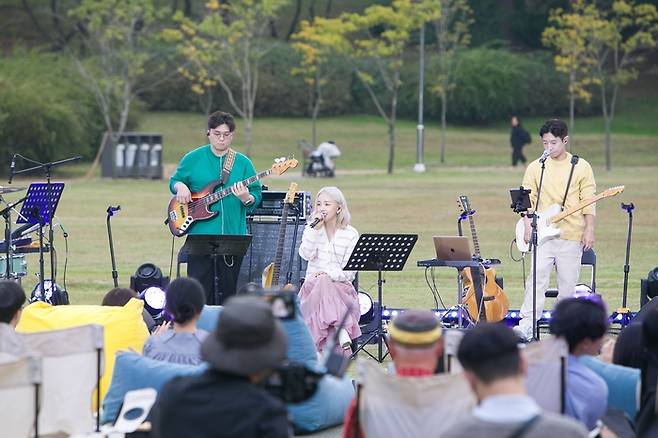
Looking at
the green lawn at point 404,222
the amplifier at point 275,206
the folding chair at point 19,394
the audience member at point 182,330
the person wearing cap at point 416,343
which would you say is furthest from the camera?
the green lawn at point 404,222

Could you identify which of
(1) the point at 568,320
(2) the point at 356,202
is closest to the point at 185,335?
(1) the point at 568,320

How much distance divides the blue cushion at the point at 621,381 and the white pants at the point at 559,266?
6022 mm

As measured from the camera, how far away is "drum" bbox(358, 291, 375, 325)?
1234 centimetres

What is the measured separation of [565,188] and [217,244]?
11.1 feet

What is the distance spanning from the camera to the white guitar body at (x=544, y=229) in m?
12.4

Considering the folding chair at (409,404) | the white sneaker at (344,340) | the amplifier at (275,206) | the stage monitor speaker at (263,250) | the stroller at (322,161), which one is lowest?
the stroller at (322,161)

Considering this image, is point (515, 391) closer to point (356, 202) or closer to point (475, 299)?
point (475, 299)

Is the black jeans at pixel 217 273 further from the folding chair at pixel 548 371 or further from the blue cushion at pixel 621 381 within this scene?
the folding chair at pixel 548 371

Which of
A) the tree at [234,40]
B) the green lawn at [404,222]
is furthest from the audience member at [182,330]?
the tree at [234,40]

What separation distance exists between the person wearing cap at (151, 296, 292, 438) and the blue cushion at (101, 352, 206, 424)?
2.28 meters

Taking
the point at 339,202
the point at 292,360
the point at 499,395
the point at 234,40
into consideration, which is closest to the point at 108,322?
the point at 292,360

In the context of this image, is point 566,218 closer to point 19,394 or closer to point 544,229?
point 544,229

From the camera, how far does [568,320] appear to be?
599cm

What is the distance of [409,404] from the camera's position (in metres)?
5.50
